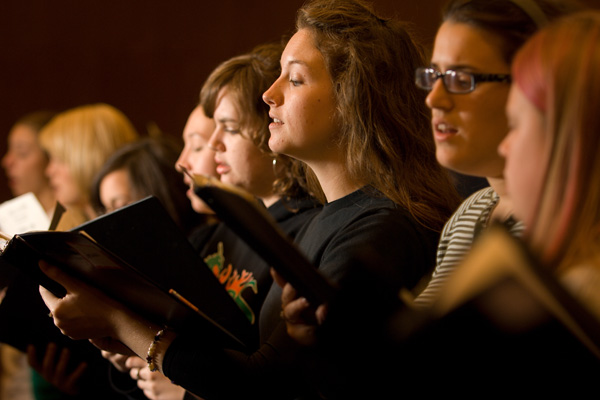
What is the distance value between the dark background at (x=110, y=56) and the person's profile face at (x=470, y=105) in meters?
2.89

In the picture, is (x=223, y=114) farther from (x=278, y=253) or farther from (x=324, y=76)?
(x=278, y=253)

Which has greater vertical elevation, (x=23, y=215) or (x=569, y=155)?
(x=569, y=155)

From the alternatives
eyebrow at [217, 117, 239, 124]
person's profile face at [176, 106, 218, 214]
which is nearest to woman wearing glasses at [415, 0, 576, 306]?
eyebrow at [217, 117, 239, 124]

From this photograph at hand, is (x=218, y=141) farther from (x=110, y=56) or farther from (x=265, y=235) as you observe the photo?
(x=110, y=56)

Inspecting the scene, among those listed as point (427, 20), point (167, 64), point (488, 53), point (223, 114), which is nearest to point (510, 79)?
point (488, 53)

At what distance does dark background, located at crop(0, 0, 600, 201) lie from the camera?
A: 3.75 metres

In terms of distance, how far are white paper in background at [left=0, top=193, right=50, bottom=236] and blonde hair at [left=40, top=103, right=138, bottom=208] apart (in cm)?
77

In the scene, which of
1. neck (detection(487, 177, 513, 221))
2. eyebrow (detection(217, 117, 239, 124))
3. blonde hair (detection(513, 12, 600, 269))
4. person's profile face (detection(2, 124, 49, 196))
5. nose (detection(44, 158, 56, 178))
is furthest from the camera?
person's profile face (detection(2, 124, 49, 196))

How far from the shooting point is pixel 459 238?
1.03 m

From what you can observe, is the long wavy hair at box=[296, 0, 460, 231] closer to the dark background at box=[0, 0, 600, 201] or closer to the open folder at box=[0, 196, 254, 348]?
the open folder at box=[0, 196, 254, 348]

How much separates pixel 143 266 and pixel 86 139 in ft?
5.33

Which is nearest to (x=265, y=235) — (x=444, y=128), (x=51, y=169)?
(x=444, y=128)

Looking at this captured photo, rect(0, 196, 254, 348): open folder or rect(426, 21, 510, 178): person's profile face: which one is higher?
rect(426, 21, 510, 178): person's profile face

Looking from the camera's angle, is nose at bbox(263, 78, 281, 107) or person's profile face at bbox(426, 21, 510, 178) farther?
nose at bbox(263, 78, 281, 107)
